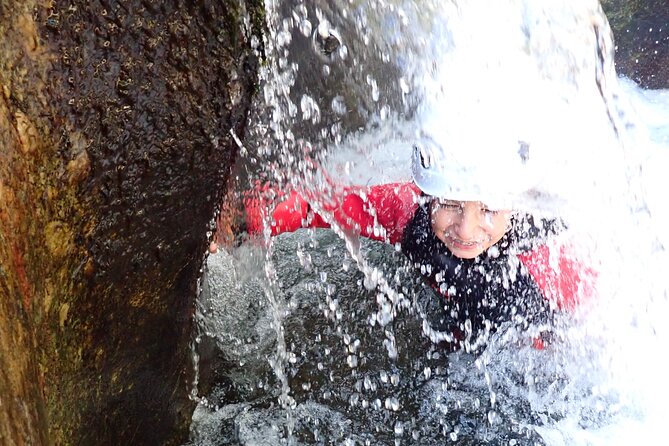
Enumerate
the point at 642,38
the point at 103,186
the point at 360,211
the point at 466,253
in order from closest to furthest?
1. the point at 103,186
2. the point at 466,253
3. the point at 360,211
4. the point at 642,38

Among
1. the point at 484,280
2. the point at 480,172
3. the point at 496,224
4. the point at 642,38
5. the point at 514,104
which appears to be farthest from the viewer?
the point at 642,38

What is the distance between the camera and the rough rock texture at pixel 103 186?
1402 millimetres

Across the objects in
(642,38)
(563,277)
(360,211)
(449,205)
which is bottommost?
(563,277)

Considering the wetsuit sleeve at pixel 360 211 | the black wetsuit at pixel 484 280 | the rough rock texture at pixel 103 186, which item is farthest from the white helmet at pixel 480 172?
the rough rock texture at pixel 103 186

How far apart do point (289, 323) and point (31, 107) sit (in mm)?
2185

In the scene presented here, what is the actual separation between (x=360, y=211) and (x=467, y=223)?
61cm

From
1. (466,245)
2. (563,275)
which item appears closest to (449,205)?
(466,245)

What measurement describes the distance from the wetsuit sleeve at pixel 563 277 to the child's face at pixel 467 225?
25 cm

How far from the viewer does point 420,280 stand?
368cm

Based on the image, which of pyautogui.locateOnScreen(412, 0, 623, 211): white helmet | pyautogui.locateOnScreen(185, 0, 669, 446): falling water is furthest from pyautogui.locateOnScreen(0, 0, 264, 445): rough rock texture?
pyautogui.locateOnScreen(412, 0, 623, 211): white helmet

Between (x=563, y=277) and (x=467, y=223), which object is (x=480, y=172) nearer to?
(x=467, y=223)

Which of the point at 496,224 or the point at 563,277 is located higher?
the point at 496,224

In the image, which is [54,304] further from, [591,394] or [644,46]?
[644,46]

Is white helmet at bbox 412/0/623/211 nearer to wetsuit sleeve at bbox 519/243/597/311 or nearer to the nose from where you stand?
the nose
